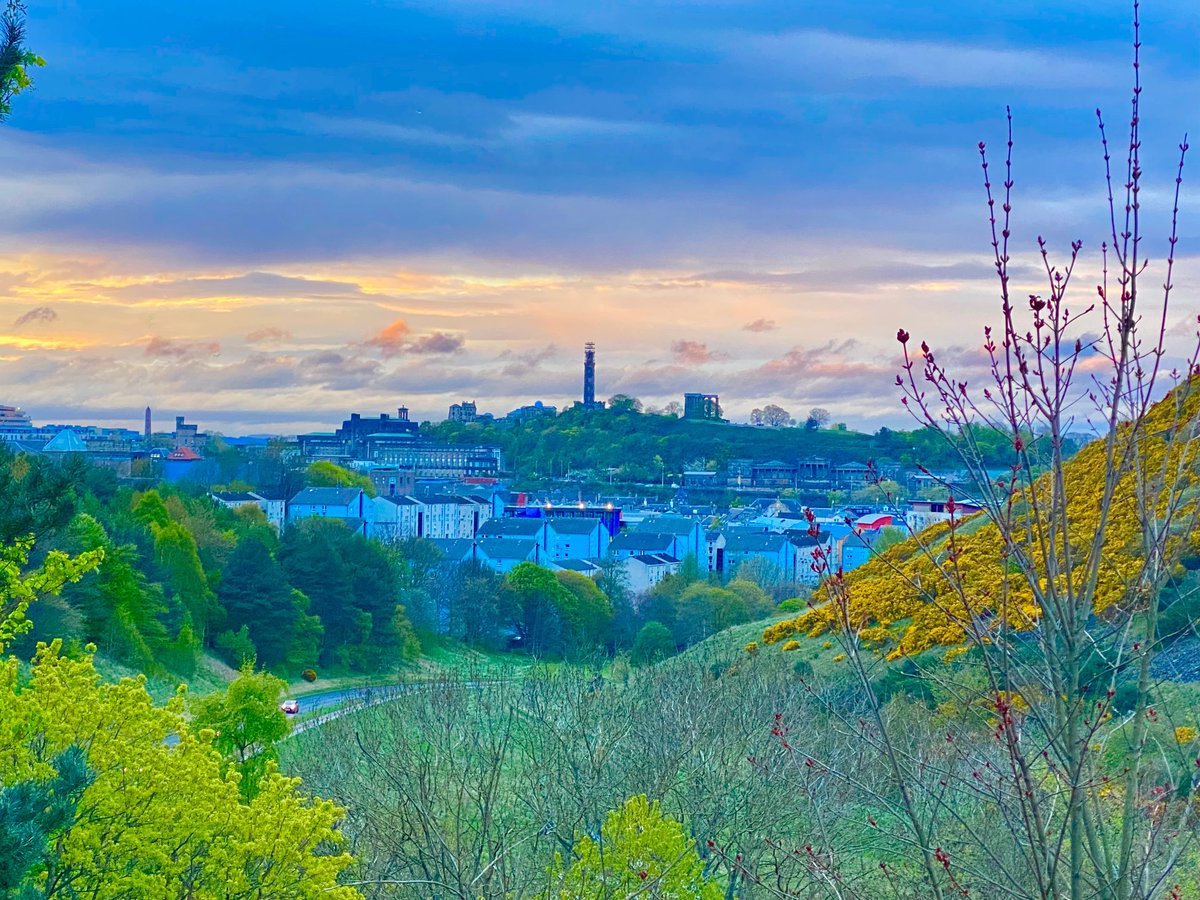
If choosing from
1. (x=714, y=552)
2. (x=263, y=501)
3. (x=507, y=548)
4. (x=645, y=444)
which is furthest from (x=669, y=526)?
(x=645, y=444)

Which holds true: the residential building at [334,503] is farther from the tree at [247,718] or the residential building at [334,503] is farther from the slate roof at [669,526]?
the tree at [247,718]

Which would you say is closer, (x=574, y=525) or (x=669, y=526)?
(x=669, y=526)

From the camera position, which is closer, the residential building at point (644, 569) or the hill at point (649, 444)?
the residential building at point (644, 569)

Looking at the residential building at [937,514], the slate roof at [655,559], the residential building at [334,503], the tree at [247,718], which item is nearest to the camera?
the residential building at [937,514]

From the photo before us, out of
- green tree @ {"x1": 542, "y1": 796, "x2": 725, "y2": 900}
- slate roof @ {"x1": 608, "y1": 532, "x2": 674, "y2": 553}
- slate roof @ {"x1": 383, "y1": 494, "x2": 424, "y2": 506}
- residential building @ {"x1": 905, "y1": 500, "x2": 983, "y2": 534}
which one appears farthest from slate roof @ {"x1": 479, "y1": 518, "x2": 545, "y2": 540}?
green tree @ {"x1": 542, "y1": 796, "x2": 725, "y2": 900}

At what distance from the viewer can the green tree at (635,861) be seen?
10047 mm

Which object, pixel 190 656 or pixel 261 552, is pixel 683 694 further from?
pixel 261 552

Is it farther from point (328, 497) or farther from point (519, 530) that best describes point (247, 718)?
point (328, 497)

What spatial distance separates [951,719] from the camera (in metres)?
17.6

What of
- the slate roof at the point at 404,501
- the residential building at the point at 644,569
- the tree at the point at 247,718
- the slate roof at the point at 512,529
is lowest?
the residential building at the point at 644,569

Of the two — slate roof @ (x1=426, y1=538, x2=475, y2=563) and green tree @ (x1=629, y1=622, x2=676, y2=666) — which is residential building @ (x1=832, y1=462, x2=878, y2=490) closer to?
slate roof @ (x1=426, y1=538, x2=475, y2=563)

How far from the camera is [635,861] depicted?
10.1 m

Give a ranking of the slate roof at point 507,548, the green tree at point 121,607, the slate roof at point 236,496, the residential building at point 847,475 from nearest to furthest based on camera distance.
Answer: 1. the green tree at point 121,607
2. the slate roof at point 507,548
3. the slate roof at point 236,496
4. the residential building at point 847,475

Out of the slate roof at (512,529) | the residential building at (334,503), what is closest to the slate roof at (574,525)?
the slate roof at (512,529)
